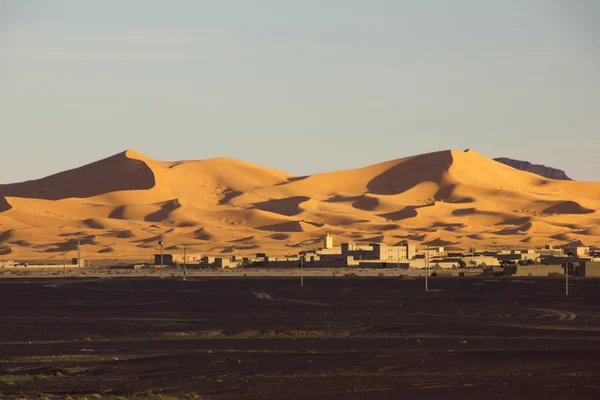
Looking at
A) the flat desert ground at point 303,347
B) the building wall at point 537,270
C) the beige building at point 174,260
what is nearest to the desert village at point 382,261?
the beige building at point 174,260

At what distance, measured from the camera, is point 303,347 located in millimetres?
36594

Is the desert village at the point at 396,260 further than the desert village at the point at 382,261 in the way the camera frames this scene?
Yes

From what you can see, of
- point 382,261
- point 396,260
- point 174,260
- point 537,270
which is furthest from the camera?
point 174,260

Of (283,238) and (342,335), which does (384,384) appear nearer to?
(342,335)

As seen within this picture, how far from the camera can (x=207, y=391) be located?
26594 mm

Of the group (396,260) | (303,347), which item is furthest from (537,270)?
(303,347)

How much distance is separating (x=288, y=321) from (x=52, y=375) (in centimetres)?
1956

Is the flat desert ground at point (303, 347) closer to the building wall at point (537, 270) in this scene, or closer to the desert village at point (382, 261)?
the building wall at point (537, 270)

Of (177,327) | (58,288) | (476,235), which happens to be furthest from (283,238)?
(177,327)

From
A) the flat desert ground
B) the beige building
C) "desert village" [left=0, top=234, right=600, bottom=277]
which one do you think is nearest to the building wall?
"desert village" [left=0, top=234, right=600, bottom=277]

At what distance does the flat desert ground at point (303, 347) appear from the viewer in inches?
1069

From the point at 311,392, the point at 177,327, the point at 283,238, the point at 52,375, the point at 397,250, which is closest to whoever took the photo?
the point at 311,392

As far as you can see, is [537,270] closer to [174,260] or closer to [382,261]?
[382,261]

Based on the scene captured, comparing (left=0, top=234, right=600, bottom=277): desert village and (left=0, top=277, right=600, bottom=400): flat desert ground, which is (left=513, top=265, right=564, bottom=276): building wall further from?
(left=0, top=277, right=600, bottom=400): flat desert ground
